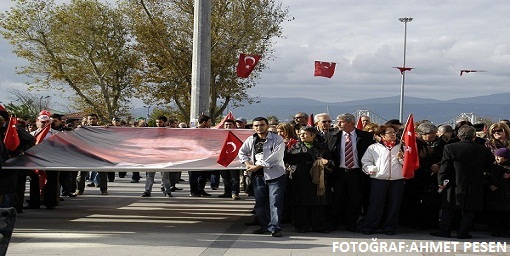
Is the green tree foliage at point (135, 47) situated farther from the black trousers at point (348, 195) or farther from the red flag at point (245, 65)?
the black trousers at point (348, 195)

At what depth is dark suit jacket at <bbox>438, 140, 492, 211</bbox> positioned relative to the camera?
10.6m

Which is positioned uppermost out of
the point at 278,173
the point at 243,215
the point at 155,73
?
the point at 155,73

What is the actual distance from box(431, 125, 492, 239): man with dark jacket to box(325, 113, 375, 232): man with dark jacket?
1.29 meters

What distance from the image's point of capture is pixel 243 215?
1363 cm

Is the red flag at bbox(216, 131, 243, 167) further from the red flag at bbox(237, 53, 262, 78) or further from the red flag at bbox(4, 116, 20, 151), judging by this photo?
the red flag at bbox(237, 53, 262, 78)

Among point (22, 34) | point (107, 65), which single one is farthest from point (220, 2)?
point (22, 34)

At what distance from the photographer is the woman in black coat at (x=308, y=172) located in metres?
11.1

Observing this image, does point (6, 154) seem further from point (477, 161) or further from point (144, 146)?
point (477, 161)

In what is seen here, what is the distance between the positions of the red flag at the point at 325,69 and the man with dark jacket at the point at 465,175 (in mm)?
13978

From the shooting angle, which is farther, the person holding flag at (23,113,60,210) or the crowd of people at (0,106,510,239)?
the person holding flag at (23,113,60,210)

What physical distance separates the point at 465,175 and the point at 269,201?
2939 mm

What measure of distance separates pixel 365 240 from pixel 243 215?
350cm

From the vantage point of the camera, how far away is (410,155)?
1088 cm

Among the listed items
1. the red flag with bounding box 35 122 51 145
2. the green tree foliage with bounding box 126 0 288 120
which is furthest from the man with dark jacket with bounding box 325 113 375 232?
the green tree foliage with bounding box 126 0 288 120
